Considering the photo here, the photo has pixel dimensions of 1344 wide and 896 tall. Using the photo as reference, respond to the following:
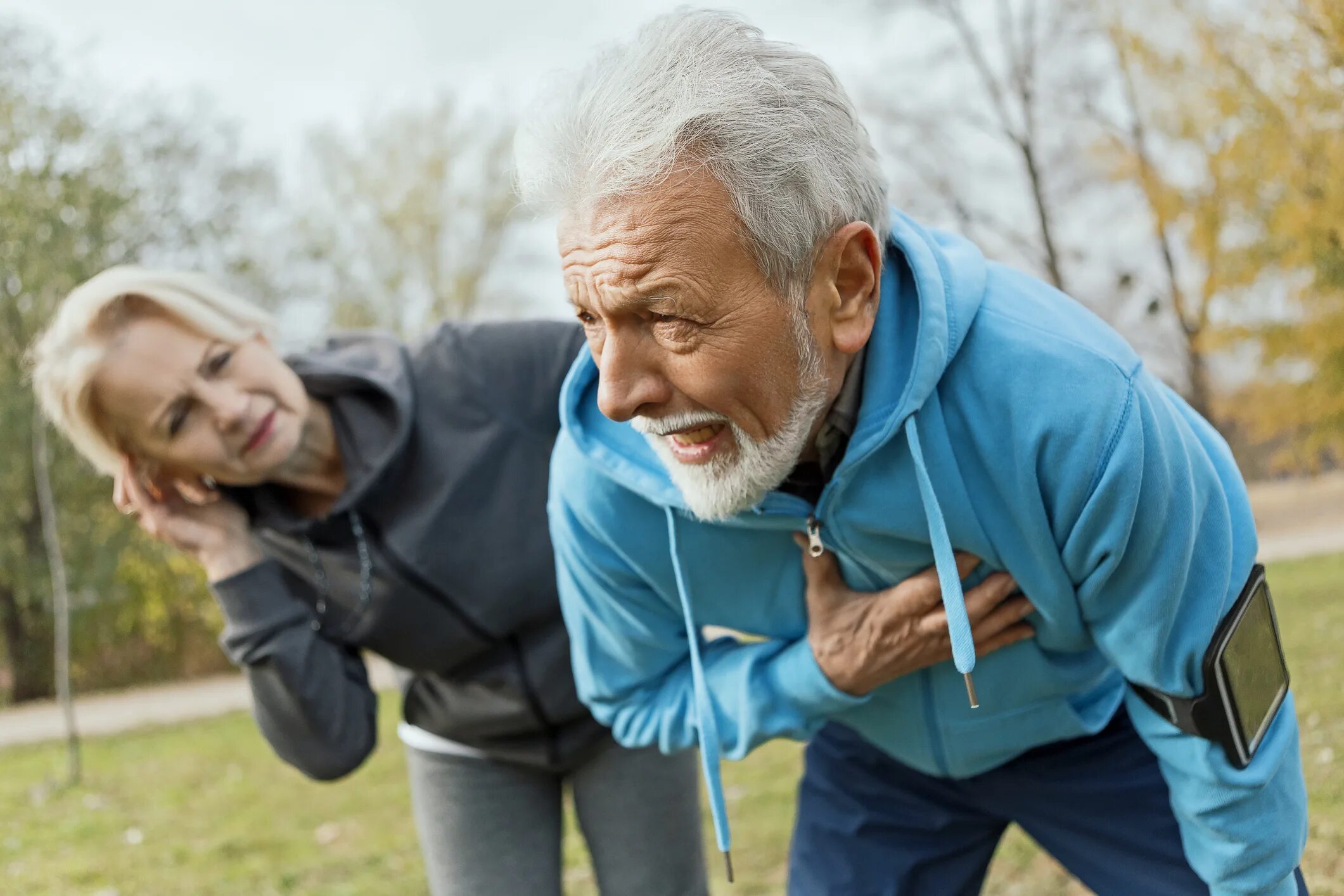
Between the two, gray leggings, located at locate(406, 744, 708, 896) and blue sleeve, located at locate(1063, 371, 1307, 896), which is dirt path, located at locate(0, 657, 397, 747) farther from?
blue sleeve, located at locate(1063, 371, 1307, 896)

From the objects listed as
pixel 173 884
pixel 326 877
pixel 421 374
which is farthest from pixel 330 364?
pixel 173 884

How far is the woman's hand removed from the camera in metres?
2.82

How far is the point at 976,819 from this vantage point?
2.43m

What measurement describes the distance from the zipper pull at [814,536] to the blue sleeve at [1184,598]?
388mm

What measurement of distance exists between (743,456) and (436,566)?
3.77 ft

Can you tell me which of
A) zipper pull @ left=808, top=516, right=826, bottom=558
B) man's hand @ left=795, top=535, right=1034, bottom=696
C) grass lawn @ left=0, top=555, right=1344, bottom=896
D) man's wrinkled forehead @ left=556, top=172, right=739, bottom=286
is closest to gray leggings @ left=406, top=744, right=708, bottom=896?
man's hand @ left=795, top=535, right=1034, bottom=696

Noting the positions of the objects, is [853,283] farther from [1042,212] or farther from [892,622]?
[1042,212]

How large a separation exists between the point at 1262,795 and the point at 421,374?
6.41 ft

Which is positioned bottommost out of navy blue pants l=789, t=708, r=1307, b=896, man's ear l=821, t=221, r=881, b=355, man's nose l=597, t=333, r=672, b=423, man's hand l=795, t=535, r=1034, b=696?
navy blue pants l=789, t=708, r=1307, b=896

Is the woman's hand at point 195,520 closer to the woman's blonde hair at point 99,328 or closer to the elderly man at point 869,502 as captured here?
the woman's blonde hair at point 99,328

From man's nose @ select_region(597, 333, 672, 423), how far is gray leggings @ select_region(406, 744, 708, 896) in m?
1.41

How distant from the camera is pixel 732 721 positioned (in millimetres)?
2266

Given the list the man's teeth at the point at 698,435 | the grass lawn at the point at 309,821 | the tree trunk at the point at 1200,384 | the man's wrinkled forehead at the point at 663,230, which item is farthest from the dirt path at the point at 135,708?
the tree trunk at the point at 1200,384

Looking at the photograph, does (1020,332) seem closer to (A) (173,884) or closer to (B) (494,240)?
(A) (173,884)
